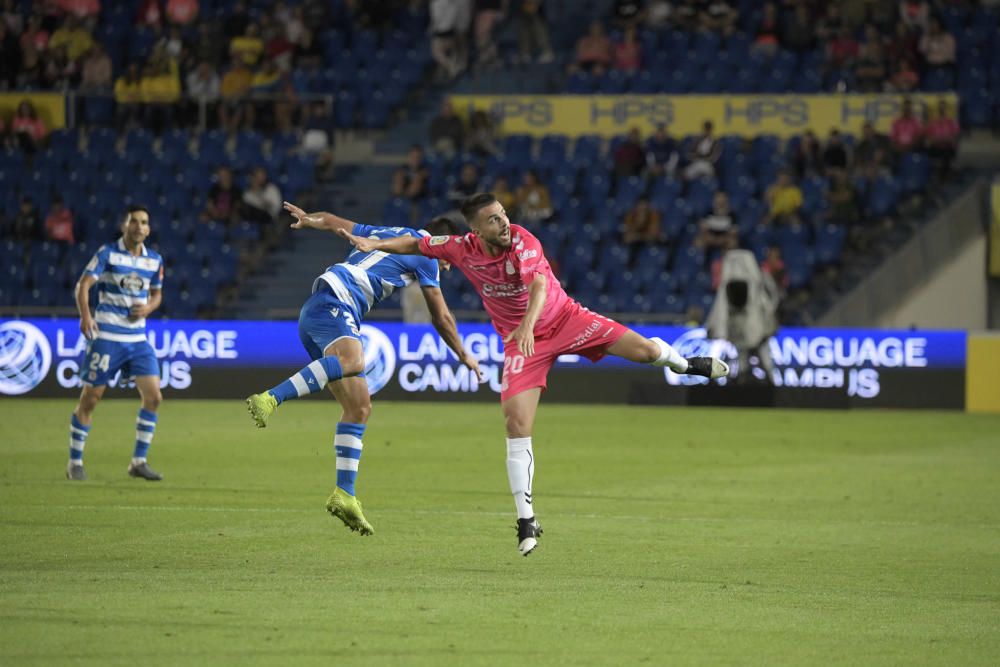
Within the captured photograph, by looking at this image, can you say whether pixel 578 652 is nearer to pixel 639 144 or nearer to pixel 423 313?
pixel 423 313

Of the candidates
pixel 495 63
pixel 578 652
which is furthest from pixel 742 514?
pixel 495 63

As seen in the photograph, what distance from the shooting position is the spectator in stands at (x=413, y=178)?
2778 centimetres

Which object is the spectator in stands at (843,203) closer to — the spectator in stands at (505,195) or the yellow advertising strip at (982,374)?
the yellow advertising strip at (982,374)

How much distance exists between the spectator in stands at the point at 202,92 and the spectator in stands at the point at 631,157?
299 inches

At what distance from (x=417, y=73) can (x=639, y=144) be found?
5485mm

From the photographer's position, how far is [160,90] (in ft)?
99.6

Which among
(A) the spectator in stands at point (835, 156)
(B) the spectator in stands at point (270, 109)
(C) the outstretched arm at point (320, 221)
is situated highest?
(B) the spectator in stands at point (270, 109)

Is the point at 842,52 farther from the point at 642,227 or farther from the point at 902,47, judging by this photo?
the point at 642,227

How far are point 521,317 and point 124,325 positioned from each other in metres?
5.24

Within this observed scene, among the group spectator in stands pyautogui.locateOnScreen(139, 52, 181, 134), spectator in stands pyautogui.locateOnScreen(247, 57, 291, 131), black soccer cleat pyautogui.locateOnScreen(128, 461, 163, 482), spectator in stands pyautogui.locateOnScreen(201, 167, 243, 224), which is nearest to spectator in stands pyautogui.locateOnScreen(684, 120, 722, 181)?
spectator in stands pyautogui.locateOnScreen(247, 57, 291, 131)

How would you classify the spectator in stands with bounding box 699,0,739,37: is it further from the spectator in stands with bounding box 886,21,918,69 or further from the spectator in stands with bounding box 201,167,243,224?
the spectator in stands with bounding box 201,167,243,224

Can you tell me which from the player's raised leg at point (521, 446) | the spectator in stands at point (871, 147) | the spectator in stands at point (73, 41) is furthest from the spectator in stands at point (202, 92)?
the player's raised leg at point (521, 446)

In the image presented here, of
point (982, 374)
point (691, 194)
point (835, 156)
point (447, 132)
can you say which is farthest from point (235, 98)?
point (982, 374)

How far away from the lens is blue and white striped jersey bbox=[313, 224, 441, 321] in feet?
36.8
